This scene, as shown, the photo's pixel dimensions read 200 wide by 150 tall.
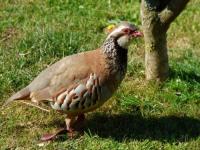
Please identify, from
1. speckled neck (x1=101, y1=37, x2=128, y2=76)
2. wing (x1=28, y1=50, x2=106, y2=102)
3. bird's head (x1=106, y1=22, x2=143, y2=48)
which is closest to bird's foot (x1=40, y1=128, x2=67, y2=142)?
wing (x1=28, y1=50, x2=106, y2=102)

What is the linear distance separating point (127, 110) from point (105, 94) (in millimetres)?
884

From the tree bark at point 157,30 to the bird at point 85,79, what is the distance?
90 cm

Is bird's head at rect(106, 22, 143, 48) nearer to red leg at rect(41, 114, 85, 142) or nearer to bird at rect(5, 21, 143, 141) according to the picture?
bird at rect(5, 21, 143, 141)

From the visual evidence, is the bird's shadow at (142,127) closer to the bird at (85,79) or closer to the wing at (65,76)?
the bird at (85,79)

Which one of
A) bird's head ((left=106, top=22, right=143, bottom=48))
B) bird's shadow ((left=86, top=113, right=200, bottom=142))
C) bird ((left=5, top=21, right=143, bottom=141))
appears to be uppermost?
bird's head ((left=106, top=22, right=143, bottom=48))

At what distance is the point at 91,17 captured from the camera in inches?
356

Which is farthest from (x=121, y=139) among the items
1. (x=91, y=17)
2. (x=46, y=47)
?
(x=91, y=17)

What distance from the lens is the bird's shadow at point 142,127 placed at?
20.9 feet

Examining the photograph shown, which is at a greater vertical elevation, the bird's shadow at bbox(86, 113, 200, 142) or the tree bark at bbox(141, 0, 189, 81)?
the tree bark at bbox(141, 0, 189, 81)

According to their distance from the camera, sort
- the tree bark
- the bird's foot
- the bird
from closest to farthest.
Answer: the bird → the bird's foot → the tree bark

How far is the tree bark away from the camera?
6879 mm

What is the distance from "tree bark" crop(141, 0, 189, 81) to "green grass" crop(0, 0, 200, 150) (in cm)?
18

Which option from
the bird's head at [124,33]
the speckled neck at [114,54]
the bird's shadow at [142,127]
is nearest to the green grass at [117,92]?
the bird's shadow at [142,127]

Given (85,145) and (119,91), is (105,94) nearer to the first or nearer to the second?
(85,145)
